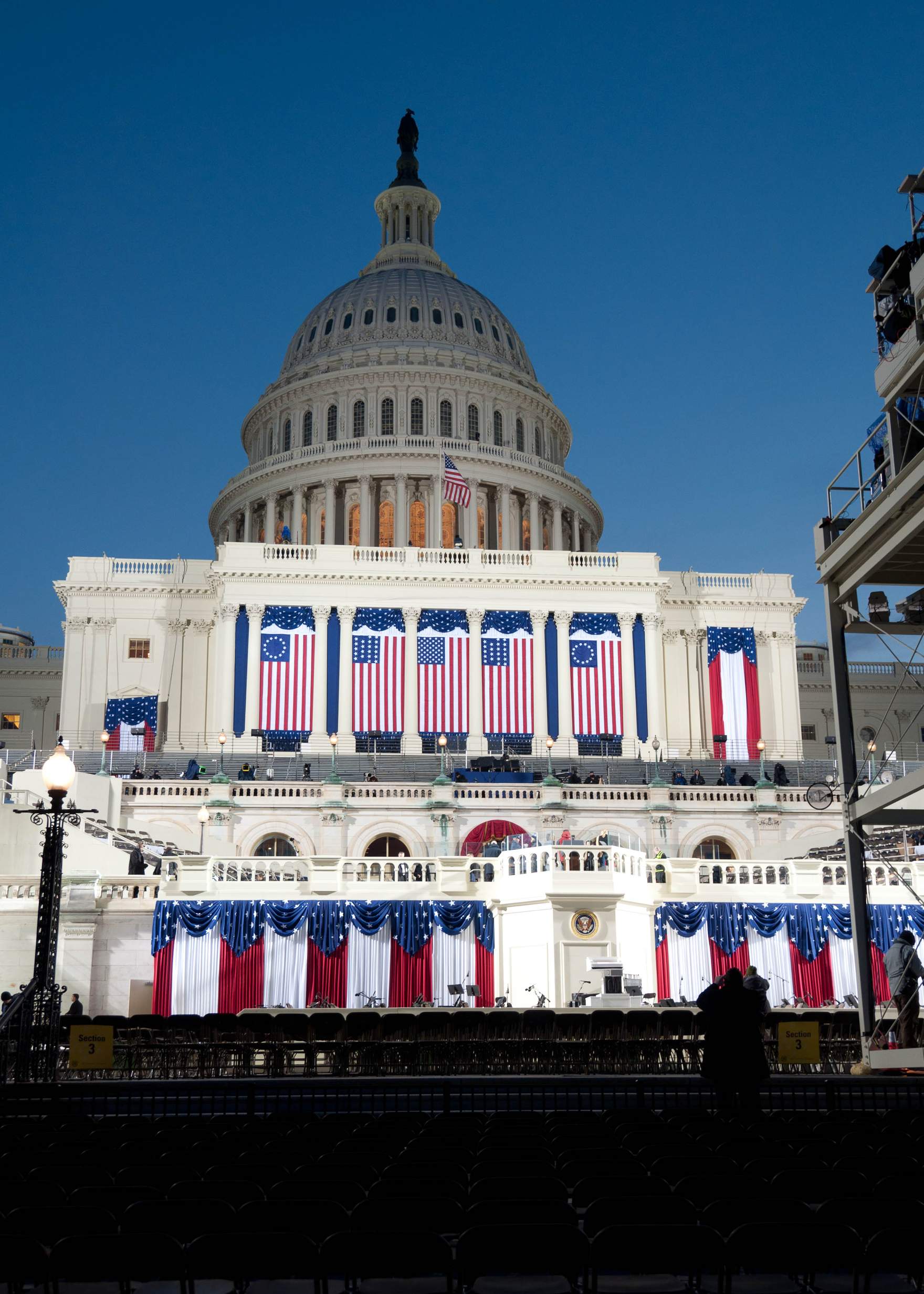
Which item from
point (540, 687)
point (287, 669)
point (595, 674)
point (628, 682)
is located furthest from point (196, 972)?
point (628, 682)

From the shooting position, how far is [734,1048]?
18.4 m

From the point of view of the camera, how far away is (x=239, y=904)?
39.9 meters

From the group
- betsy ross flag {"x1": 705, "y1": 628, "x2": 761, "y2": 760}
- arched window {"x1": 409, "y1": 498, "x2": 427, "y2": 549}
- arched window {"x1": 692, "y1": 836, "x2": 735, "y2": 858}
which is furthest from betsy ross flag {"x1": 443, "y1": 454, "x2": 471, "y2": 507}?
arched window {"x1": 692, "y1": 836, "x2": 735, "y2": 858}

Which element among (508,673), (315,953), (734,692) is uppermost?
(508,673)

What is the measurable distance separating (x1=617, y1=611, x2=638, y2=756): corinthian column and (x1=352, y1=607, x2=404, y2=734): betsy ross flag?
12.3 metres

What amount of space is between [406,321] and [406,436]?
14538 mm

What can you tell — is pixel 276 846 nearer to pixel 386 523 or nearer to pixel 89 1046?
pixel 89 1046

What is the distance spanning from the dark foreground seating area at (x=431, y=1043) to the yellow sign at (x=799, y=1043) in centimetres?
107

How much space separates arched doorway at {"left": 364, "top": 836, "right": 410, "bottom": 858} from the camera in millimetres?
58281

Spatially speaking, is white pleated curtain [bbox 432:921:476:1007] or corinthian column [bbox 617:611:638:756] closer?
white pleated curtain [bbox 432:921:476:1007]

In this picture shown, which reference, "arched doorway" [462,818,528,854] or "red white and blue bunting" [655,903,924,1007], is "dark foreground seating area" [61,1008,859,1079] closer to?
"red white and blue bunting" [655,903,924,1007]

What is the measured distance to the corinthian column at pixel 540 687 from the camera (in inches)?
3100

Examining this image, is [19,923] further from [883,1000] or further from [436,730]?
[436,730]

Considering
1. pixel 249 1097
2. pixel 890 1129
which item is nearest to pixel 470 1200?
pixel 890 1129
